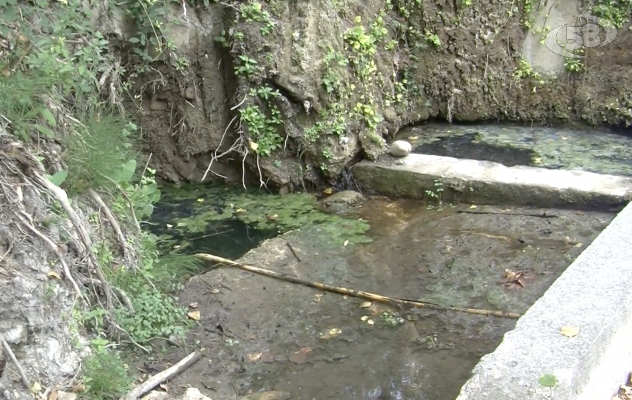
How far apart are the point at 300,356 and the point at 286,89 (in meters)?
3.28

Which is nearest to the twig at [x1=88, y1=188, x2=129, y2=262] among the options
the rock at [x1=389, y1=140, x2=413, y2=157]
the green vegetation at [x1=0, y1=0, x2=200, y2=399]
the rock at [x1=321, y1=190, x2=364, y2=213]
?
the green vegetation at [x1=0, y1=0, x2=200, y2=399]

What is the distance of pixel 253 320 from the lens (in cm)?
433

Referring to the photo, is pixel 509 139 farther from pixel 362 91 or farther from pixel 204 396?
pixel 204 396

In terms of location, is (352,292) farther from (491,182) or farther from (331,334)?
(491,182)

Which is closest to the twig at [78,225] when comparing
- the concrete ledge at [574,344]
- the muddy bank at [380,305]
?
the muddy bank at [380,305]

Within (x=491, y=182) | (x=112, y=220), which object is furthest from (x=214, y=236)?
(x=491, y=182)

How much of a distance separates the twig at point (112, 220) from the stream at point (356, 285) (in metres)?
0.68

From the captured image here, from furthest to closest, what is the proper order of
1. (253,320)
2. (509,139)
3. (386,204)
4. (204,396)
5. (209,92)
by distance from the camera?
(509,139) < (209,92) < (386,204) < (253,320) < (204,396)

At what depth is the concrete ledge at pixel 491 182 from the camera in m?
5.77

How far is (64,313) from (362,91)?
445 centimetres

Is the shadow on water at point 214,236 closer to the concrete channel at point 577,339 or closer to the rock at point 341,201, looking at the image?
the rock at point 341,201

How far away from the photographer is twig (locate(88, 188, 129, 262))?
3908 millimetres

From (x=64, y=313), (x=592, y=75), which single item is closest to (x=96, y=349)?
(x=64, y=313)

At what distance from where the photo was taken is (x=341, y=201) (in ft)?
20.5
